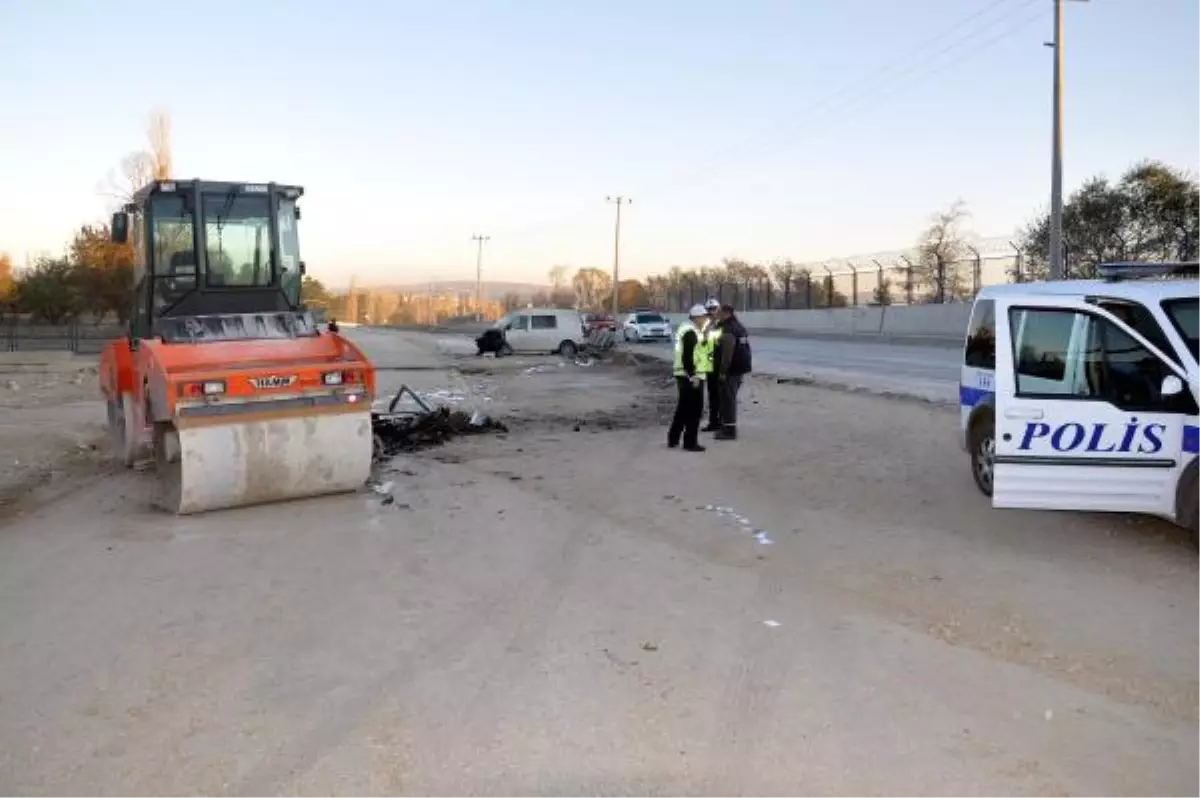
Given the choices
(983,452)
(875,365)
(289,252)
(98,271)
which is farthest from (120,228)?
(98,271)

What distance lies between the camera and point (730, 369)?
1314 centimetres

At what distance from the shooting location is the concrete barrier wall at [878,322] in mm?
41844

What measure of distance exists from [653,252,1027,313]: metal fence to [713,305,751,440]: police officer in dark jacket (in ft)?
76.8

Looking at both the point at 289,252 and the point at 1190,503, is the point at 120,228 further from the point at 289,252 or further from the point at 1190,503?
the point at 1190,503

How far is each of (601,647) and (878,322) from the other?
1817 inches

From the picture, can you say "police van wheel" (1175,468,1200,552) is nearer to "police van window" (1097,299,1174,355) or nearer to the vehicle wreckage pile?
"police van window" (1097,299,1174,355)

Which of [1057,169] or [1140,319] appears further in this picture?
[1057,169]

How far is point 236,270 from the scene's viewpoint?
10789 millimetres

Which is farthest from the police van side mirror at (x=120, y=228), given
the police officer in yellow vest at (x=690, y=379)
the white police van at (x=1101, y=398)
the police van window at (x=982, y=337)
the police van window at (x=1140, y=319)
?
the police van window at (x=1140, y=319)

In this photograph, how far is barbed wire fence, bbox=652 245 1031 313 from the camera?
4175cm

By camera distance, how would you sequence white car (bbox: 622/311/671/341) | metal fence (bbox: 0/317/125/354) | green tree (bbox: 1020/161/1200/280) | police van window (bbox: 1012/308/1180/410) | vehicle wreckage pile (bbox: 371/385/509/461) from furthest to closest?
white car (bbox: 622/311/671/341) < metal fence (bbox: 0/317/125/354) < green tree (bbox: 1020/161/1200/280) < vehicle wreckage pile (bbox: 371/385/509/461) < police van window (bbox: 1012/308/1180/410)

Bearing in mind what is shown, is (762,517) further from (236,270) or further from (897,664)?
(236,270)

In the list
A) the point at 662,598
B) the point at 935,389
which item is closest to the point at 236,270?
the point at 662,598

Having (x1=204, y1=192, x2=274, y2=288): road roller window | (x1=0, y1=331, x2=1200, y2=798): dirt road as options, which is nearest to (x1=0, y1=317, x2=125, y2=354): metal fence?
(x1=204, y1=192, x2=274, y2=288): road roller window
